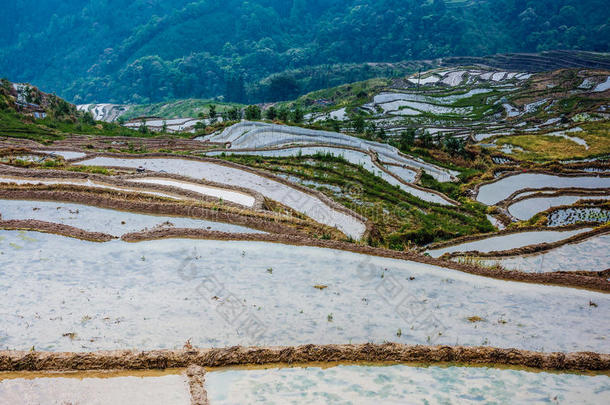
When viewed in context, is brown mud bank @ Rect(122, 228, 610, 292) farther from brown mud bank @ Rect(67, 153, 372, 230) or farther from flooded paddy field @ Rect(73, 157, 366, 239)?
brown mud bank @ Rect(67, 153, 372, 230)

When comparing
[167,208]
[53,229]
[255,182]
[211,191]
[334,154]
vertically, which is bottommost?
[53,229]

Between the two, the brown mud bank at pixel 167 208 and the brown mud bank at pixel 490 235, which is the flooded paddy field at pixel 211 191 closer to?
the brown mud bank at pixel 167 208

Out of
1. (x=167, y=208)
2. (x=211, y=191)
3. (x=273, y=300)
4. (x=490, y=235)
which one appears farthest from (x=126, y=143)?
(x=273, y=300)

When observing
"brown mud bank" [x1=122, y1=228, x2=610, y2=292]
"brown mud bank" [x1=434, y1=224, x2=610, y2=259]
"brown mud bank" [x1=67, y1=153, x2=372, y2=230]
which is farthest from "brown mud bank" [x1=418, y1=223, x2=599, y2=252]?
"brown mud bank" [x1=122, y1=228, x2=610, y2=292]

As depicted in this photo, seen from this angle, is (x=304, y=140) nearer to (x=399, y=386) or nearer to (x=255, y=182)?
(x=255, y=182)

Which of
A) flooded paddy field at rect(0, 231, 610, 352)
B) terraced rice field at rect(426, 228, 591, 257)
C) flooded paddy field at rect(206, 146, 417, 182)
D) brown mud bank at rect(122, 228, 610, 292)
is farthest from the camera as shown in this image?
flooded paddy field at rect(206, 146, 417, 182)
